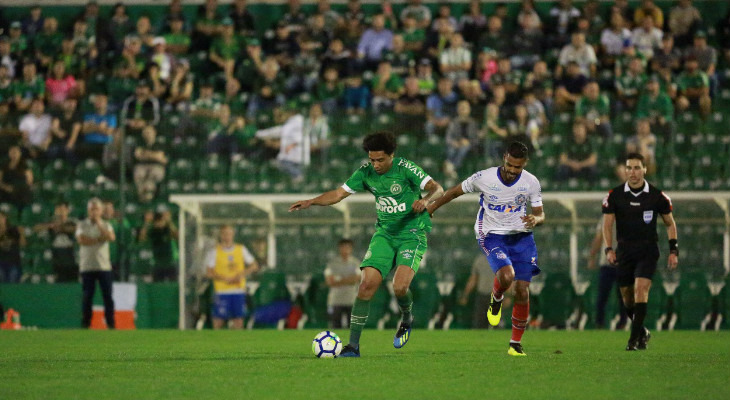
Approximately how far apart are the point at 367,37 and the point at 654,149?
24.5 ft

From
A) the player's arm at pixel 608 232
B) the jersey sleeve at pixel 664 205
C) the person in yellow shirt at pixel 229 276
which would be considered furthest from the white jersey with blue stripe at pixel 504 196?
the person in yellow shirt at pixel 229 276

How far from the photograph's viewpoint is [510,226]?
38.6 feet

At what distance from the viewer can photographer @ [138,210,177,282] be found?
21469 millimetres

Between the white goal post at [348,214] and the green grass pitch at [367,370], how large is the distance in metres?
5.74

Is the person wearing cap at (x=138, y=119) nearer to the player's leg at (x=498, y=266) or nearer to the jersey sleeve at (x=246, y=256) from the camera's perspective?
the jersey sleeve at (x=246, y=256)

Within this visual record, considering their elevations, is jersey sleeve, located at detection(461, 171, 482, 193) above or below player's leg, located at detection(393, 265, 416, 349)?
above

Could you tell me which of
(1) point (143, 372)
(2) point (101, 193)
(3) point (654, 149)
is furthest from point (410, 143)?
(1) point (143, 372)

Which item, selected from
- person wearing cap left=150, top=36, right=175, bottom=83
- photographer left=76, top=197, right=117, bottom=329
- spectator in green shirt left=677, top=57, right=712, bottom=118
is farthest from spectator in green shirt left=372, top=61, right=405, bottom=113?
photographer left=76, top=197, right=117, bottom=329

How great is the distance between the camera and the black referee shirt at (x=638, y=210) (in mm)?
12734

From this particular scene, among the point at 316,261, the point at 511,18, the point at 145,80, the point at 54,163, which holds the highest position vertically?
the point at 511,18

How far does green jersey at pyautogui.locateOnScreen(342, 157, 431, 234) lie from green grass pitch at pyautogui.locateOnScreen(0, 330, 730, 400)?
4.38 feet

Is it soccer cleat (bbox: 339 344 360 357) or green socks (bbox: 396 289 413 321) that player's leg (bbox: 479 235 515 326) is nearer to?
green socks (bbox: 396 289 413 321)

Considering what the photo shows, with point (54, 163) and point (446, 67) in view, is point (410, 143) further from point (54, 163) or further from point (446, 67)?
point (54, 163)

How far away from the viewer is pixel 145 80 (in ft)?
81.3
